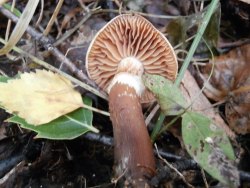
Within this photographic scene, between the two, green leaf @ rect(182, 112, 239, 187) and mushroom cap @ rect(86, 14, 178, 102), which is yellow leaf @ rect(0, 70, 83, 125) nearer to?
mushroom cap @ rect(86, 14, 178, 102)

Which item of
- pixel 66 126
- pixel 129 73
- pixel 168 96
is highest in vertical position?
pixel 168 96

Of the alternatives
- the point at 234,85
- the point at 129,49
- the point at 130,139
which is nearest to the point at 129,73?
the point at 129,49

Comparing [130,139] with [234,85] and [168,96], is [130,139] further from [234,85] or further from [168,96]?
[234,85]

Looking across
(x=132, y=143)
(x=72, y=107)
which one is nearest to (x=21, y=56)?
(x=72, y=107)

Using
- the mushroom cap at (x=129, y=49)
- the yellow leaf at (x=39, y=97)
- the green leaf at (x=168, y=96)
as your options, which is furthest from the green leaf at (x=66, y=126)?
the green leaf at (x=168, y=96)

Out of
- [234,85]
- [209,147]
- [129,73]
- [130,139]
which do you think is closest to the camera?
[209,147]

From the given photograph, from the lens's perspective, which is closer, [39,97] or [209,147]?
[209,147]

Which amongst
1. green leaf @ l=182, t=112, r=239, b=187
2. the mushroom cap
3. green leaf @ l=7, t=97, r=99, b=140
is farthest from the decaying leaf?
green leaf @ l=7, t=97, r=99, b=140
